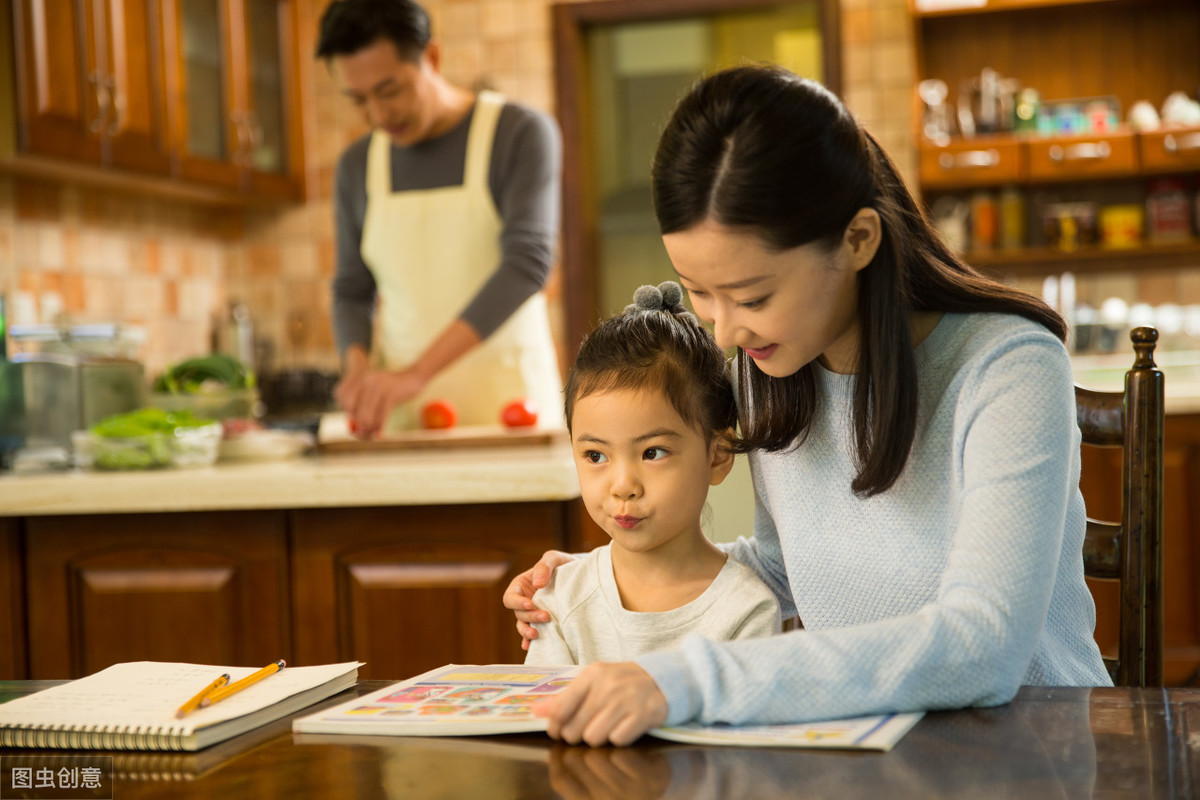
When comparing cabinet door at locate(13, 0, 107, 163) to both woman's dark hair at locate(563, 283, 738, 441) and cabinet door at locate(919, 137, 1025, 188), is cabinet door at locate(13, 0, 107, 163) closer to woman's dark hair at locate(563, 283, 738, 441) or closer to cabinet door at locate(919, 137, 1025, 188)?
woman's dark hair at locate(563, 283, 738, 441)

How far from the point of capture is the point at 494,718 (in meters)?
0.85

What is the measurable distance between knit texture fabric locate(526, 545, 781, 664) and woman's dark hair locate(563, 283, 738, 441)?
0.16m

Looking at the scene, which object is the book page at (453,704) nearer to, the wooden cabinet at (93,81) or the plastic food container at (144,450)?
the plastic food container at (144,450)

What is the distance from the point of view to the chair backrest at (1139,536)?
1.17 metres

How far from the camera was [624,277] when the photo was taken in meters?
4.44

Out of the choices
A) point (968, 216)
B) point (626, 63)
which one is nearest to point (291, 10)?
point (626, 63)

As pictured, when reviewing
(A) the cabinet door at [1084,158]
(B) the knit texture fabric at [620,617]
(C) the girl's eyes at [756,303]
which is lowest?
(B) the knit texture fabric at [620,617]

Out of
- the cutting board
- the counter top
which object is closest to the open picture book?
the counter top

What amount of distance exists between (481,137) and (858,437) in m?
1.59

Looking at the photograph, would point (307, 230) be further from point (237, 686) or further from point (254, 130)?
point (237, 686)

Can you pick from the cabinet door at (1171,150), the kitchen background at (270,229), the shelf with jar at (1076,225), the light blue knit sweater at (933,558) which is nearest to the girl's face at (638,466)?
the light blue knit sweater at (933,558)

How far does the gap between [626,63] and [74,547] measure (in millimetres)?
2927

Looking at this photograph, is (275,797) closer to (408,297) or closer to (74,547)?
(74,547)

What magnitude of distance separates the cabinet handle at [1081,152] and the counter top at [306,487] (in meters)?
2.42
